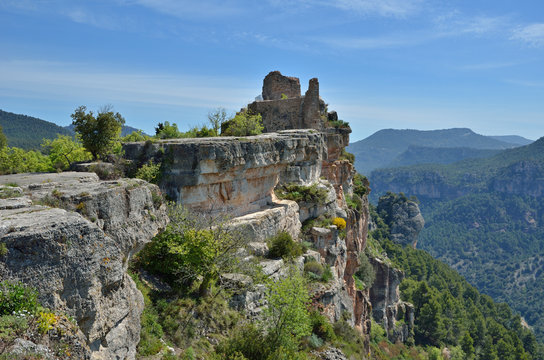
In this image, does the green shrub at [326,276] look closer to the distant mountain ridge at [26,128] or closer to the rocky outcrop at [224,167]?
the rocky outcrop at [224,167]

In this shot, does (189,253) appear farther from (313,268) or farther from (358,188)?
(358,188)

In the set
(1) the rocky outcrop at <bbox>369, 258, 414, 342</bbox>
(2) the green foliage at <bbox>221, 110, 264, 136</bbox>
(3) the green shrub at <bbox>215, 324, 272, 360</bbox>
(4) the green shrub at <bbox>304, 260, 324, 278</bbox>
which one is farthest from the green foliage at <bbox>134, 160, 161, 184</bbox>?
(1) the rocky outcrop at <bbox>369, 258, 414, 342</bbox>

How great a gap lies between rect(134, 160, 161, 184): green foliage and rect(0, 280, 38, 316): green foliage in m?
9.75

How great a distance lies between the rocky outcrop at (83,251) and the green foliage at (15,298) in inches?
7.5

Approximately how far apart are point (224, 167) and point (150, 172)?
3.43 meters

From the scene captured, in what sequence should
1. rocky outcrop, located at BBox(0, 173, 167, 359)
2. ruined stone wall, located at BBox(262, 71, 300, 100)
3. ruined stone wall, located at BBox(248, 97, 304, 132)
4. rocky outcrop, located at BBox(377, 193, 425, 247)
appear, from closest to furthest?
1. rocky outcrop, located at BBox(0, 173, 167, 359)
2. ruined stone wall, located at BBox(248, 97, 304, 132)
3. ruined stone wall, located at BBox(262, 71, 300, 100)
4. rocky outcrop, located at BBox(377, 193, 425, 247)

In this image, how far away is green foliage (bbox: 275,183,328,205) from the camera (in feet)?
80.4

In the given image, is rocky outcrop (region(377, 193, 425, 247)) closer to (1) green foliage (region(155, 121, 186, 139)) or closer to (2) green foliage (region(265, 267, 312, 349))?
(1) green foliage (region(155, 121, 186, 139))

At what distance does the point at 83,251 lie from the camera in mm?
7852

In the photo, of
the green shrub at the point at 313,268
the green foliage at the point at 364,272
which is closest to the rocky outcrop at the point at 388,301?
the green foliage at the point at 364,272

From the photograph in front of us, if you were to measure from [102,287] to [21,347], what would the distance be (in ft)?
8.50

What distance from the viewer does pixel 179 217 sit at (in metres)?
15.4

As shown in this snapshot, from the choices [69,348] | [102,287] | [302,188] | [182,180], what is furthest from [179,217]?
[302,188]

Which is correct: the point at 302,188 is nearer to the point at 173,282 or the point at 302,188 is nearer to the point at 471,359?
the point at 173,282
